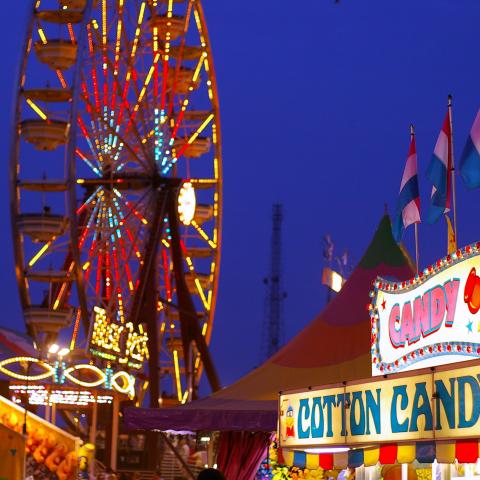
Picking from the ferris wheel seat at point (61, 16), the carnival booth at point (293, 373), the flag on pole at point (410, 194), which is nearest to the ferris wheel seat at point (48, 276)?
the ferris wheel seat at point (61, 16)

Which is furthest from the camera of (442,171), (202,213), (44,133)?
(202,213)

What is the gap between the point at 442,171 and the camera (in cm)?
1168

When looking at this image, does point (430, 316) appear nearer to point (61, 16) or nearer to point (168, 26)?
point (61, 16)

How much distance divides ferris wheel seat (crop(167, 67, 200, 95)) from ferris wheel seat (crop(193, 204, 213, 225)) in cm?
328

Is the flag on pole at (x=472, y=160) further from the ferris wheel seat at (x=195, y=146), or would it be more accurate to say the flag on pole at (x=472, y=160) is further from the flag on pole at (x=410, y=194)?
the ferris wheel seat at (x=195, y=146)

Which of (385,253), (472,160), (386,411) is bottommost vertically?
(386,411)

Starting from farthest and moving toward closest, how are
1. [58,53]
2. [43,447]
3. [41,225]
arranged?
1. [58,53]
2. [41,225]
3. [43,447]

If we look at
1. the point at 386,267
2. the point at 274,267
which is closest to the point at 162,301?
the point at 386,267

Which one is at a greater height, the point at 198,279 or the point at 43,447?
the point at 198,279

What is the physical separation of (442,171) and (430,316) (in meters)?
2.48

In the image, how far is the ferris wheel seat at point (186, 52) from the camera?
3309 centimetres

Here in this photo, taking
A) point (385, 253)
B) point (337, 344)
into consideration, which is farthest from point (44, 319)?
point (337, 344)

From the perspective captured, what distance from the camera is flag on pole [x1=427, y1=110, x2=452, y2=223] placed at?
11.6 meters

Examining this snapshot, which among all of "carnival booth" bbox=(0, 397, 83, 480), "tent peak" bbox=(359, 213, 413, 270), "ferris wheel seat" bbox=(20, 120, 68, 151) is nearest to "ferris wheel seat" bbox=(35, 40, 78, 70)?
"ferris wheel seat" bbox=(20, 120, 68, 151)
